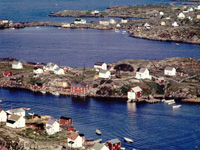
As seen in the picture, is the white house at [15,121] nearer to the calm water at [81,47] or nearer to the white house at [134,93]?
the white house at [134,93]

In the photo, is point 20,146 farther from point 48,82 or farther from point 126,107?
point 48,82

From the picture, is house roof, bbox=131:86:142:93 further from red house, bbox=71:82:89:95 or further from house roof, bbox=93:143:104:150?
house roof, bbox=93:143:104:150

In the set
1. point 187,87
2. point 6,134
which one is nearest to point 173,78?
point 187,87

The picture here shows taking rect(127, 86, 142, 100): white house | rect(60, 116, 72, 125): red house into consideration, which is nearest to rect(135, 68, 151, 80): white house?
rect(127, 86, 142, 100): white house

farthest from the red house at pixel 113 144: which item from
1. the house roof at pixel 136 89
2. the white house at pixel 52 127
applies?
the house roof at pixel 136 89

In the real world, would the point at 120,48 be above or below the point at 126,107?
above

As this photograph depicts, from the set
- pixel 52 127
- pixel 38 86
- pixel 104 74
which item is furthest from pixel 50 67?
pixel 52 127
